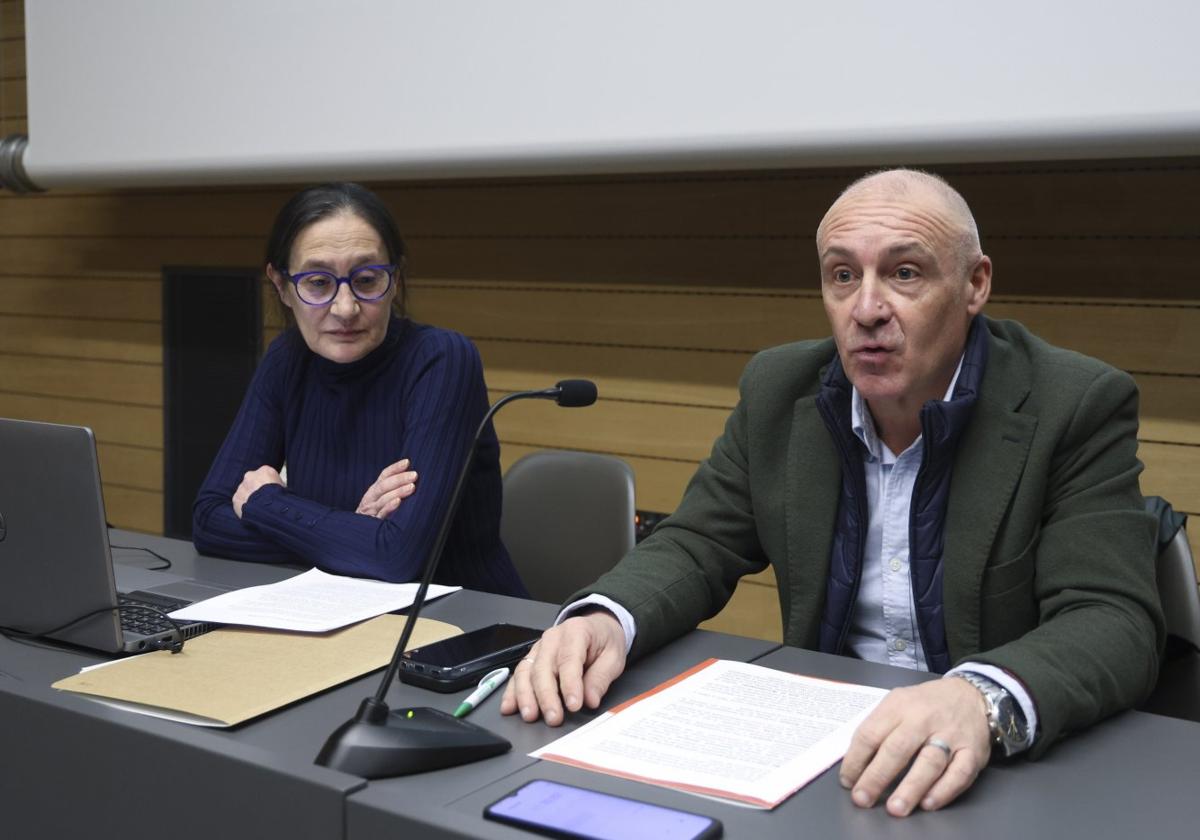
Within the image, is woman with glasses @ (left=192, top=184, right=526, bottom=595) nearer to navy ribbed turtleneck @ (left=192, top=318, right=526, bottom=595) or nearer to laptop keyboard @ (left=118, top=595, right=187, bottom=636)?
navy ribbed turtleneck @ (left=192, top=318, right=526, bottom=595)

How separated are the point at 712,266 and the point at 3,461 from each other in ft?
7.01

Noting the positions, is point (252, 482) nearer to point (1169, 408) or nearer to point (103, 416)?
point (1169, 408)

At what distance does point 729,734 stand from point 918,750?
7.5 inches

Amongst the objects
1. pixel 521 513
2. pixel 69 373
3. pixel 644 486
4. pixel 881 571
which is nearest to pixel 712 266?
pixel 644 486

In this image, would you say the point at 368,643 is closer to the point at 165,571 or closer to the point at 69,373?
the point at 165,571

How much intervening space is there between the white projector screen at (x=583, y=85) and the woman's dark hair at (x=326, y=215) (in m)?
0.82

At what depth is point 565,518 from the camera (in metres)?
2.37

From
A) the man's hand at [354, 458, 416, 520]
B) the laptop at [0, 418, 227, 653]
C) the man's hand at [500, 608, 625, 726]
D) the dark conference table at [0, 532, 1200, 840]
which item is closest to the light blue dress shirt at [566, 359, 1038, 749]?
the dark conference table at [0, 532, 1200, 840]

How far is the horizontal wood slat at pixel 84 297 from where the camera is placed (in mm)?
4375

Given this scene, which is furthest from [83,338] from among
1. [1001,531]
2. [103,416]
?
[1001,531]

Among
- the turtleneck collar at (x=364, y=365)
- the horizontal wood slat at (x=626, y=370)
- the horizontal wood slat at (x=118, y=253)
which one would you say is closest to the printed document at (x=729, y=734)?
the turtleneck collar at (x=364, y=365)

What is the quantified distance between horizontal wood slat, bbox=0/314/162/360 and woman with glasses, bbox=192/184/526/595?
2.28 m

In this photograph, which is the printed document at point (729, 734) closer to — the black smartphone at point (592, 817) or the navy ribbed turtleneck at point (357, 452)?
the black smartphone at point (592, 817)

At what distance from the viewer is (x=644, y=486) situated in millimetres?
3373
